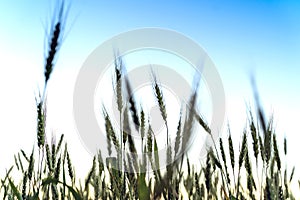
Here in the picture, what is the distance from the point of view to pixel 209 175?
199 cm

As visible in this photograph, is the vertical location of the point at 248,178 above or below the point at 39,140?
below

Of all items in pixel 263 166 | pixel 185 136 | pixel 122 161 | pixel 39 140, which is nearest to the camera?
pixel 185 136

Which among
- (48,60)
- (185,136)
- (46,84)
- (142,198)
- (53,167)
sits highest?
(48,60)

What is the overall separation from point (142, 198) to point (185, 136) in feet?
0.74

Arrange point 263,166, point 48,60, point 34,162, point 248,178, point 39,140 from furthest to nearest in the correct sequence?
1. point 248,178
2. point 34,162
3. point 263,166
4. point 39,140
5. point 48,60

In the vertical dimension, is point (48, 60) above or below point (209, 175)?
above

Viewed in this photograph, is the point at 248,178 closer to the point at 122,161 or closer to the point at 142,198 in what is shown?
the point at 122,161

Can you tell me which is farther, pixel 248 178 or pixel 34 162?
pixel 248 178

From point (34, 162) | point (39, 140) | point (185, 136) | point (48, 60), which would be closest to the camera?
point (185, 136)

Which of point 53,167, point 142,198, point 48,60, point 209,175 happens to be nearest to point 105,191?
point 53,167

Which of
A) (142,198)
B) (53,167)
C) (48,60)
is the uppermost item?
(48,60)

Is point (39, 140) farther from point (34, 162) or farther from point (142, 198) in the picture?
point (142, 198)

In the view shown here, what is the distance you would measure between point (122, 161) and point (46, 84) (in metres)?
0.36

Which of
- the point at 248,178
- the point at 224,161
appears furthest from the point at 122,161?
the point at 248,178
